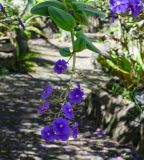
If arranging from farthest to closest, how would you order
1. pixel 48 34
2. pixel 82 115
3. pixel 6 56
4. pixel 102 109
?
pixel 48 34 → pixel 6 56 → pixel 82 115 → pixel 102 109

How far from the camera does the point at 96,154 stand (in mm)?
4441

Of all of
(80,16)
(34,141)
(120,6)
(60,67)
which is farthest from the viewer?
(34,141)

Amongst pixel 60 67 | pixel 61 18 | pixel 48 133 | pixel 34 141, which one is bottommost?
pixel 34 141

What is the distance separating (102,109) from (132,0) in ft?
14.4

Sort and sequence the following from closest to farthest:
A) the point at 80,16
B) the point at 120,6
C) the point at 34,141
Result: the point at 120,6, the point at 80,16, the point at 34,141

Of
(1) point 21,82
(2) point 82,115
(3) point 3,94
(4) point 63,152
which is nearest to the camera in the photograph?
(4) point 63,152

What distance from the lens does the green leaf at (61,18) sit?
3.45 ft

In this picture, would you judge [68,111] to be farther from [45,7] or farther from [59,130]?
[45,7]

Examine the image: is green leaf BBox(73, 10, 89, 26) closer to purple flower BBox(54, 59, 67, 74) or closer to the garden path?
purple flower BBox(54, 59, 67, 74)

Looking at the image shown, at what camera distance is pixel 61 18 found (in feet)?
3.45

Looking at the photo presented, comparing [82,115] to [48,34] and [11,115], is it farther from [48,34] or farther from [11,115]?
[48,34]

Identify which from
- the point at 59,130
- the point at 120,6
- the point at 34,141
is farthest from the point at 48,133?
the point at 34,141

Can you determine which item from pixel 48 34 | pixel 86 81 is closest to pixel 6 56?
pixel 86 81

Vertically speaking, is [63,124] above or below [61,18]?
below
